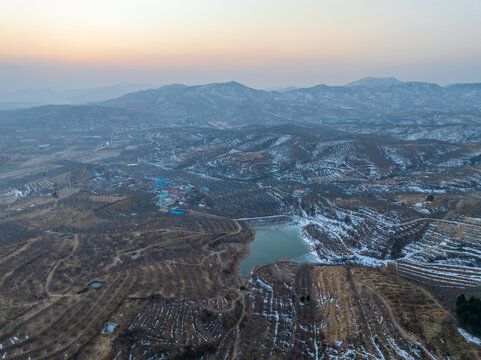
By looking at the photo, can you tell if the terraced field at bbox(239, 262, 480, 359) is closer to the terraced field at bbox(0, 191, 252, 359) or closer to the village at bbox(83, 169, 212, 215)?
the terraced field at bbox(0, 191, 252, 359)

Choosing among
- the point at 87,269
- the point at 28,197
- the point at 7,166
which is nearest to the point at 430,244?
the point at 87,269

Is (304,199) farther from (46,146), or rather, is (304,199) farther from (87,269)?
(46,146)

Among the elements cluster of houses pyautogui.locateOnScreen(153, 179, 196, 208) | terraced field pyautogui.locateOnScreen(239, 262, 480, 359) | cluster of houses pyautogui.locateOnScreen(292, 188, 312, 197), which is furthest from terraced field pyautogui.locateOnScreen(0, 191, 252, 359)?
cluster of houses pyautogui.locateOnScreen(292, 188, 312, 197)

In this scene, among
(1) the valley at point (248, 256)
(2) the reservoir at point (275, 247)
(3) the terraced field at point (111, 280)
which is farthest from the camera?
(2) the reservoir at point (275, 247)

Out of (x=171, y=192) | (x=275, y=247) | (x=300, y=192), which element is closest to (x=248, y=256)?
(x=275, y=247)

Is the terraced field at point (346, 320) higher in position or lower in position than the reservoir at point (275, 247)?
higher

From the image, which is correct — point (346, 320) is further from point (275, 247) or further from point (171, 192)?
point (171, 192)

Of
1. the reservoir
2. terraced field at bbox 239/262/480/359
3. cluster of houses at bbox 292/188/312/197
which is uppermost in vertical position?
terraced field at bbox 239/262/480/359

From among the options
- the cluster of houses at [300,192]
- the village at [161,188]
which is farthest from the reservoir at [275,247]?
the village at [161,188]

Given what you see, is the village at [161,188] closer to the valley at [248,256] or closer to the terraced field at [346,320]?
the valley at [248,256]
